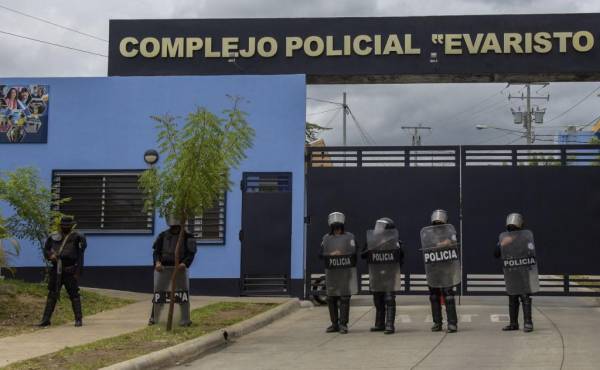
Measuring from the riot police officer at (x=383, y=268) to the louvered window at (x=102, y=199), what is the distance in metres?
6.84

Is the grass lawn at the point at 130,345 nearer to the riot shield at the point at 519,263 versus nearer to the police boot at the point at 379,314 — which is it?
the police boot at the point at 379,314

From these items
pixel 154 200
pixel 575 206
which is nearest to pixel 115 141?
pixel 154 200

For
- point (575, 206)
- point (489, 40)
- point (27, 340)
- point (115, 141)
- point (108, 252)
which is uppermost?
point (489, 40)

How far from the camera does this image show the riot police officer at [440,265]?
480 inches

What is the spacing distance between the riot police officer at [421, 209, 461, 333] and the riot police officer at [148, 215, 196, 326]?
377 centimetres

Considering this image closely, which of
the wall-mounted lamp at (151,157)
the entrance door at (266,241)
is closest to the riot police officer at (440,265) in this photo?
the entrance door at (266,241)

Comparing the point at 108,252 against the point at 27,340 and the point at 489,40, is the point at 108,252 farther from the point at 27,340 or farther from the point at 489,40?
the point at 489,40

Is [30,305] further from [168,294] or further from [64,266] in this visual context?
[168,294]

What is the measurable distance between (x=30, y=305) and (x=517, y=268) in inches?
340

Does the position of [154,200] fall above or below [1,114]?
A: below

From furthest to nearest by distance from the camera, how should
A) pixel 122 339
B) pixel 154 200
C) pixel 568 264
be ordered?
pixel 568 264, pixel 154 200, pixel 122 339

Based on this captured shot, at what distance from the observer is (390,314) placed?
477 inches

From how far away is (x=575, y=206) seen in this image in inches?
669

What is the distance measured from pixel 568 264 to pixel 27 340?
11.3 meters
